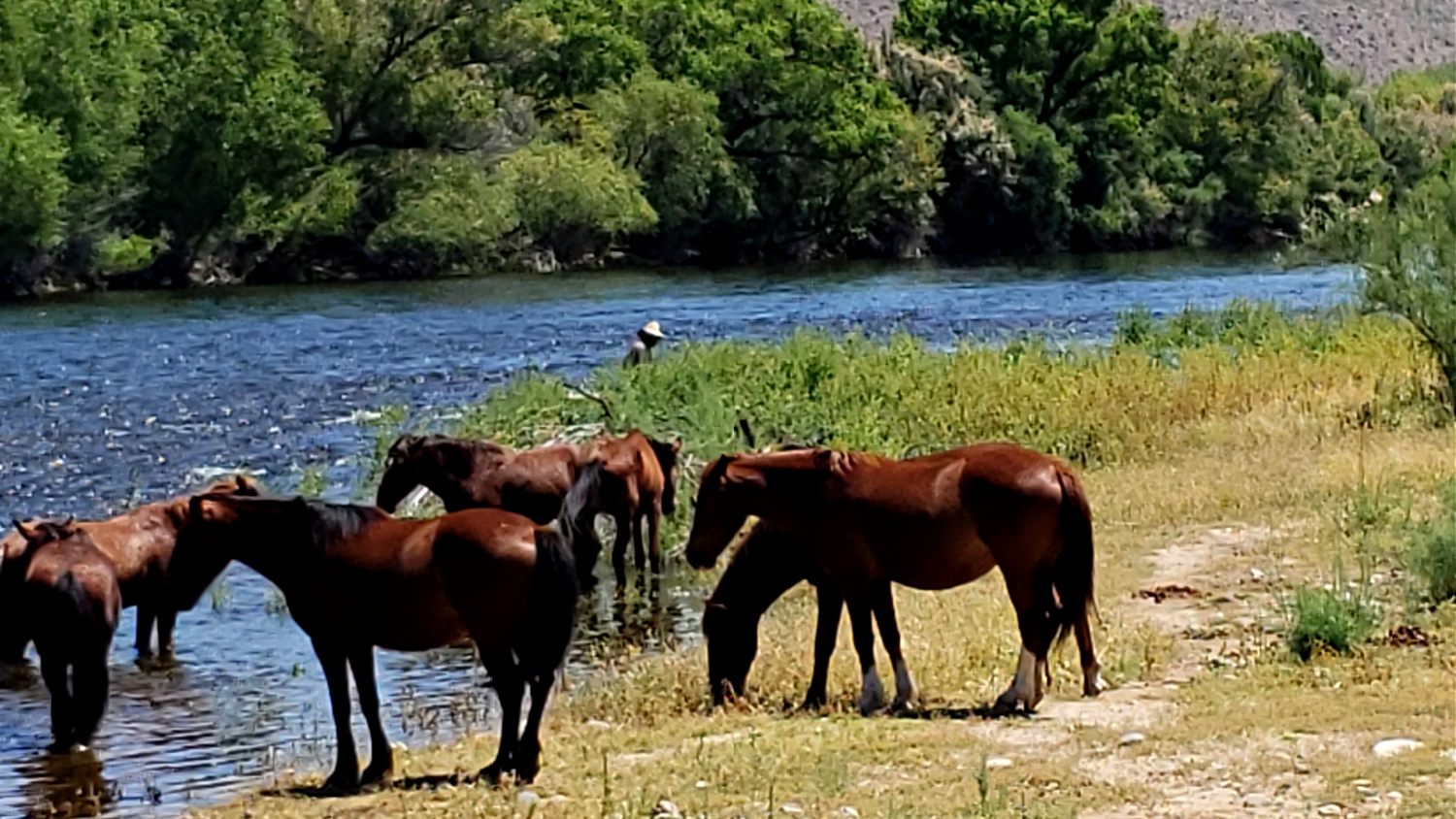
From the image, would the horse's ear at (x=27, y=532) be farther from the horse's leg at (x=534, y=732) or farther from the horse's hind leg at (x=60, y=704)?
the horse's leg at (x=534, y=732)

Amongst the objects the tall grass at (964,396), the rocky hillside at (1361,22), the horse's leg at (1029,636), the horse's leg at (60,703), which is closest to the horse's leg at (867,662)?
the horse's leg at (1029,636)

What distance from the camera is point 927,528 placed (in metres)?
10.8

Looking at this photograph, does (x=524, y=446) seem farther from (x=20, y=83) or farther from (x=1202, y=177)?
(x=1202, y=177)

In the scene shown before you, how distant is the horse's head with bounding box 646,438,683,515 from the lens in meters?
17.4

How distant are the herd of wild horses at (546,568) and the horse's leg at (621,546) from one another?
4.74 m

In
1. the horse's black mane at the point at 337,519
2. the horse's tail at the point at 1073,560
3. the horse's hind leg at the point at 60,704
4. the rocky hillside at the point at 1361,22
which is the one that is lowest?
the horse's hind leg at the point at 60,704

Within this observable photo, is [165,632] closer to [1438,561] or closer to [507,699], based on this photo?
[507,699]

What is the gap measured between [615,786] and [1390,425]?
12.5 meters

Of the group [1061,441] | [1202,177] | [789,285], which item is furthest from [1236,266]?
[1061,441]

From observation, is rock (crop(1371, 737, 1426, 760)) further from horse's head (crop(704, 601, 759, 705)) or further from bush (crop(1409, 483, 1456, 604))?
horse's head (crop(704, 601, 759, 705))

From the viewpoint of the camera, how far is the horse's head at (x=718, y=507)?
36.8 feet

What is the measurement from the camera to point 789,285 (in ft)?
192

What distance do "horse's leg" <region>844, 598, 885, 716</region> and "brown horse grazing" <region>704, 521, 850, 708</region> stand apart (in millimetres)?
804

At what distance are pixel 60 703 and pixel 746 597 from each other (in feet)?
13.1
